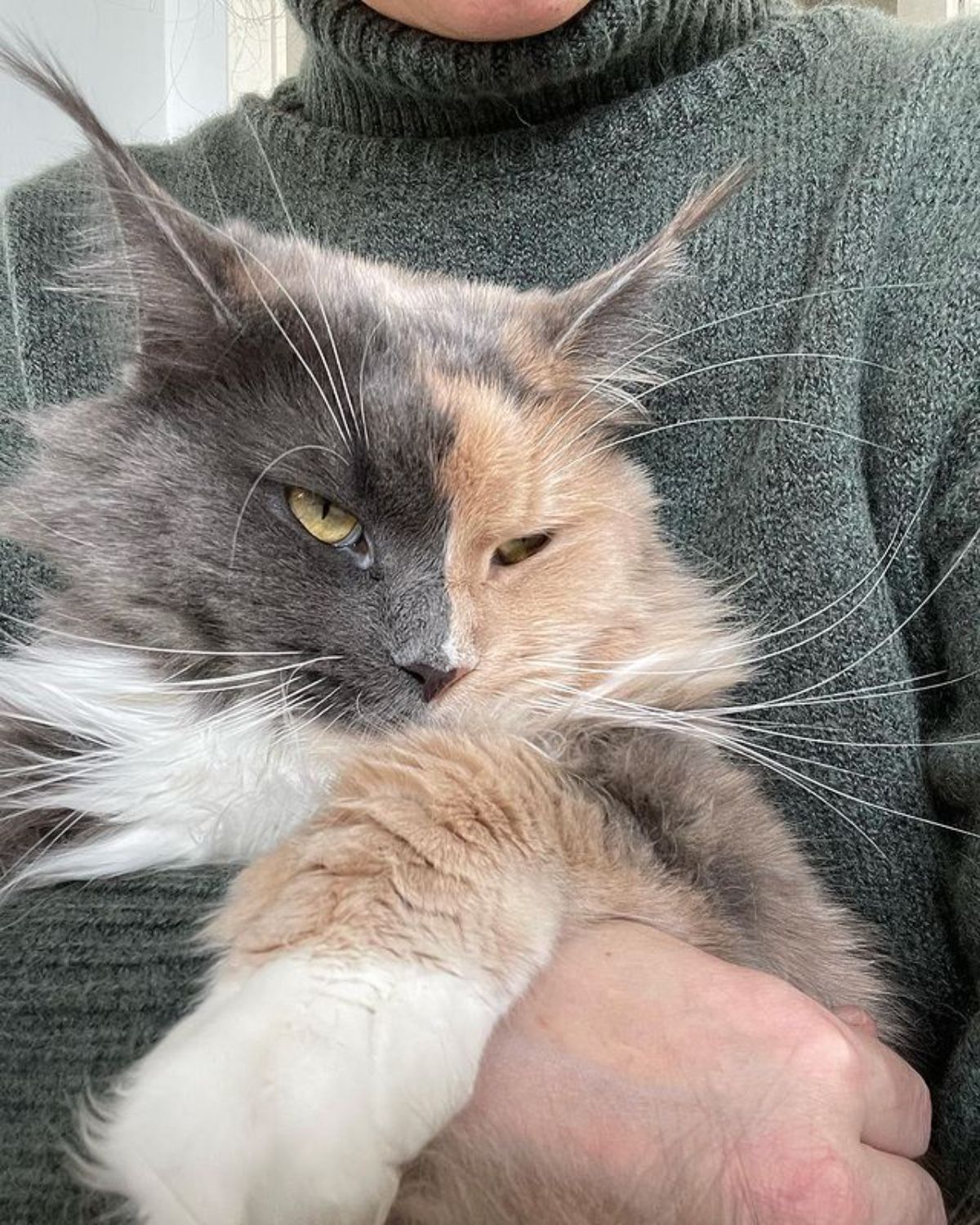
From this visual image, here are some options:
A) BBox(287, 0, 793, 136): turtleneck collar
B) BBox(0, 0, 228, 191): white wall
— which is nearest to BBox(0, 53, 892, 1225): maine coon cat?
BBox(287, 0, 793, 136): turtleneck collar

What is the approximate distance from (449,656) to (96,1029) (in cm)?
41

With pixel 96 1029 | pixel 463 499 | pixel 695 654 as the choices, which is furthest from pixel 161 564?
pixel 695 654

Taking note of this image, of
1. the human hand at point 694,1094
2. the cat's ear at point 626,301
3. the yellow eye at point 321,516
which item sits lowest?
the human hand at point 694,1094

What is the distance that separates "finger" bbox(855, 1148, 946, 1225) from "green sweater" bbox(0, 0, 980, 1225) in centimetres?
12

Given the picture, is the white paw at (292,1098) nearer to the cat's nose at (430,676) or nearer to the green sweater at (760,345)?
the green sweater at (760,345)

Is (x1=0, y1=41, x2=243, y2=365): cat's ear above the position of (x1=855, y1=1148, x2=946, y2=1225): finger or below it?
above

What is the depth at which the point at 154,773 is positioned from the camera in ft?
3.16

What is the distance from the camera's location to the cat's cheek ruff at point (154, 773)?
93 cm

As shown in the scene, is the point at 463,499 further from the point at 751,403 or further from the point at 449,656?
the point at 751,403

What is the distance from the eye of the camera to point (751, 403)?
1.13m

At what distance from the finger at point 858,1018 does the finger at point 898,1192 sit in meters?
0.10

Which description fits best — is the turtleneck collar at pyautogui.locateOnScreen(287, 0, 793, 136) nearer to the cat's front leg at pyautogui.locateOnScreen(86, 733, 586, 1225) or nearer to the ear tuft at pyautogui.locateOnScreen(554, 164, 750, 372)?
the ear tuft at pyautogui.locateOnScreen(554, 164, 750, 372)

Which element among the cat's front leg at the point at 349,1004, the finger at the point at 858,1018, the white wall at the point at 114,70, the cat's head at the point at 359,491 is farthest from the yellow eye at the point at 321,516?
the white wall at the point at 114,70

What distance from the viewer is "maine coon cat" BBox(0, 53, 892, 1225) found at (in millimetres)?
673
